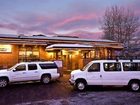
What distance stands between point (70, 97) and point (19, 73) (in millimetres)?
6395

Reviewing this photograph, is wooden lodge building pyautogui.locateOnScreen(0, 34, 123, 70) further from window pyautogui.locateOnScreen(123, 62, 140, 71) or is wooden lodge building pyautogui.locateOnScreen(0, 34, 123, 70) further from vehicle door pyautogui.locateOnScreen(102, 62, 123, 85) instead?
window pyautogui.locateOnScreen(123, 62, 140, 71)

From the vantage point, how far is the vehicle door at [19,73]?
19.7 m

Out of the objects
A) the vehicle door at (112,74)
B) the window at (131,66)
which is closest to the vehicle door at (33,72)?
the vehicle door at (112,74)

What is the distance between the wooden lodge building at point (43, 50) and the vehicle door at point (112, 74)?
32.6 ft

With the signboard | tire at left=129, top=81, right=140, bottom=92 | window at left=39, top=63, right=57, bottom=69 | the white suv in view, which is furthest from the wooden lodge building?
tire at left=129, top=81, right=140, bottom=92

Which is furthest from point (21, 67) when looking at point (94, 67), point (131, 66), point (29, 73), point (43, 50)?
point (43, 50)

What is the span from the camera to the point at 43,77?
68.7 ft

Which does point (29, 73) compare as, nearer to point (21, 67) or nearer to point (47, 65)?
point (21, 67)

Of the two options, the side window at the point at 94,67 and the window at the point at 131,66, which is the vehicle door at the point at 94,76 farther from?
the window at the point at 131,66

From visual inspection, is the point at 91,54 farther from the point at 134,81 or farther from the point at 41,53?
the point at 134,81

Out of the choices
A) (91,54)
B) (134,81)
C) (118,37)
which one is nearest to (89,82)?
(134,81)

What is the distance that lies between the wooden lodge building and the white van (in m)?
→ 9.59

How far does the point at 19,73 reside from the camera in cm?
1991

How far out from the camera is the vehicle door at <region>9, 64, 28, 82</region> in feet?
64.6
